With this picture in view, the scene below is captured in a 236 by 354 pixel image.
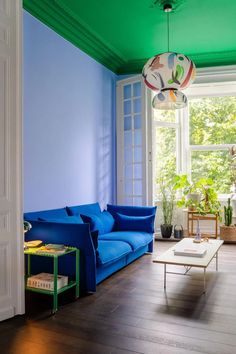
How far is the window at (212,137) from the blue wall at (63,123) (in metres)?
1.84

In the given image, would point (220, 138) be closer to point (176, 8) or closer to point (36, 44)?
point (176, 8)

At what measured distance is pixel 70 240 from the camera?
3586mm

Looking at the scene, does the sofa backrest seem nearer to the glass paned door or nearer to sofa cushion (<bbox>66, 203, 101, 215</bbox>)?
sofa cushion (<bbox>66, 203, 101, 215</bbox>)

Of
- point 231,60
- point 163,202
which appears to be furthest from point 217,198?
point 231,60

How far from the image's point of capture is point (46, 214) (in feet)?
13.8

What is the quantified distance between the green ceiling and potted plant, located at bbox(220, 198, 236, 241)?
262 centimetres

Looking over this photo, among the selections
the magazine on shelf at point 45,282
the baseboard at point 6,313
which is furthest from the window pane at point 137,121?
the baseboard at point 6,313

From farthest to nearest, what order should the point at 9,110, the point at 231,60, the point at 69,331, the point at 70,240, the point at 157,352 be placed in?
the point at 231,60, the point at 70,240, the point at 9,110, the point at 69,331, the point at 157,352

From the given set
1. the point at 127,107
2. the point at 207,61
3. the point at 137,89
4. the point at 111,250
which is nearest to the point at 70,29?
the point at 137,89

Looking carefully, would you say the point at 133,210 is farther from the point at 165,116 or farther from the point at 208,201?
the point at 165,116

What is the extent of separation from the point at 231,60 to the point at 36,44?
3.52 meters

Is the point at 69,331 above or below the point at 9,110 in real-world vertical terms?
below

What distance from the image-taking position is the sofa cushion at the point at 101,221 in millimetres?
4570

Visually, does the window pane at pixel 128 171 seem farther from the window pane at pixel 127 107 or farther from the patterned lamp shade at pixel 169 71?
the patterned lamp shade at pixel 169 71
